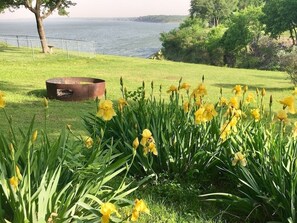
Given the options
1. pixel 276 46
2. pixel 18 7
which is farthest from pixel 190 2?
pixel 18 7

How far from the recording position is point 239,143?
13.2 ft

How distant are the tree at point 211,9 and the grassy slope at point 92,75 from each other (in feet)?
226

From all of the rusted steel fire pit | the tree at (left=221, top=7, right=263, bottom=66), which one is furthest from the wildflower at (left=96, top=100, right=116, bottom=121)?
the tree at (left=221, top=7, right=263, bottom=66)

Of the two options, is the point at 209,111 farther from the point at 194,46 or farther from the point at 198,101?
the point at 194,46

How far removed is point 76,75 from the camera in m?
17.0

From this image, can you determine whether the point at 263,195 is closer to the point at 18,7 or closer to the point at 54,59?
the point at 54,59

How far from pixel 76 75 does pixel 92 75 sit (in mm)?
706

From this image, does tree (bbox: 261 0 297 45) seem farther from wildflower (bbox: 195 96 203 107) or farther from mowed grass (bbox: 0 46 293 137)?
wildflower (bbox: 195 96 203 107)

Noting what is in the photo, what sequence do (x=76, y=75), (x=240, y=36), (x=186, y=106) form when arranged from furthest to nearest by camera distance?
(x=240, y=36)
(x=76, y=75)
(x=186, y=106)

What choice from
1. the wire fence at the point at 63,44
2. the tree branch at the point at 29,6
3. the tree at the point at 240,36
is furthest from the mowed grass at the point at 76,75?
the tree at the point at 240,36

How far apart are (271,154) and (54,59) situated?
20343 mm

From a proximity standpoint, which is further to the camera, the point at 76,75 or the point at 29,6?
the point at 29,6

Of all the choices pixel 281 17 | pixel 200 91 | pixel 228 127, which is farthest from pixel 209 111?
pixel 281 17

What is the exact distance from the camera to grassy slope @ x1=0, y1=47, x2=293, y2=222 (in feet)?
12.9
